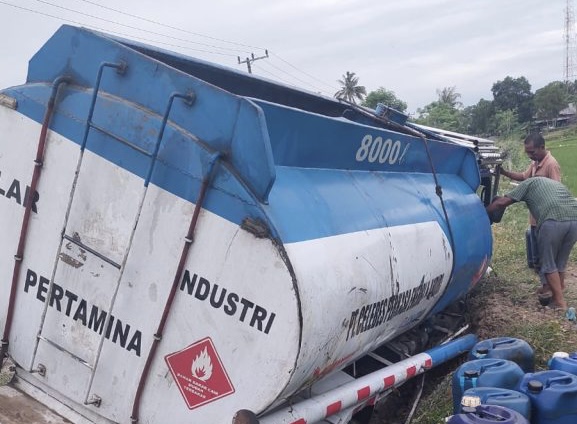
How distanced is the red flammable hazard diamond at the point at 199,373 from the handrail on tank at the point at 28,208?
97cm

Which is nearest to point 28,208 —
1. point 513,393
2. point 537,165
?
point 513,393

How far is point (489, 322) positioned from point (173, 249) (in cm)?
372

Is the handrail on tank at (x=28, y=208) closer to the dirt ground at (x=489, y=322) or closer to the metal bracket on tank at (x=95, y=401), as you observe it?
the metal bracket on tank at (x=95, y=401)

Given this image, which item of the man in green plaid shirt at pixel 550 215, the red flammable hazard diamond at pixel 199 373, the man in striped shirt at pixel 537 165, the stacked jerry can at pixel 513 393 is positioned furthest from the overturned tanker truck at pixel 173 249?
the man in striped shirt at pixel 537 165

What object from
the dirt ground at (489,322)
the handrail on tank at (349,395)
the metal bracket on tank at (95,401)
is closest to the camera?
the handrail on tank at (349,395)

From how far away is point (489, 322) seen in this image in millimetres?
5801

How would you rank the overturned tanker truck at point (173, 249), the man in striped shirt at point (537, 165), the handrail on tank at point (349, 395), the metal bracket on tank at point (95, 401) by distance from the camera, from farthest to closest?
the man in striped shirt at point (537, 165) < the metal bracket on tank at point (95, 401) < the handrail on tank at point (349, 395) < the overturned tanker truck at point (173, 249)

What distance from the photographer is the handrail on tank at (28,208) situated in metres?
3.24

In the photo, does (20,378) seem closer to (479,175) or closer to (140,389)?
(140,389)

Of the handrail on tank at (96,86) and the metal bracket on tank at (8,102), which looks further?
the metal bracket on tank at (8,102)

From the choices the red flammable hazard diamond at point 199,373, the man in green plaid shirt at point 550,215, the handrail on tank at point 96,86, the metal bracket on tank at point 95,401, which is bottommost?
the metal bracket on tank at point 95,401

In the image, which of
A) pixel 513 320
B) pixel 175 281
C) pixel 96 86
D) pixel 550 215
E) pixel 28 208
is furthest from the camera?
pixel 550 215

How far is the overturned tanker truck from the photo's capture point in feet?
9.35

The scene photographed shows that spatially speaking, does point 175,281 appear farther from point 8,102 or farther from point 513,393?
point 513,393
